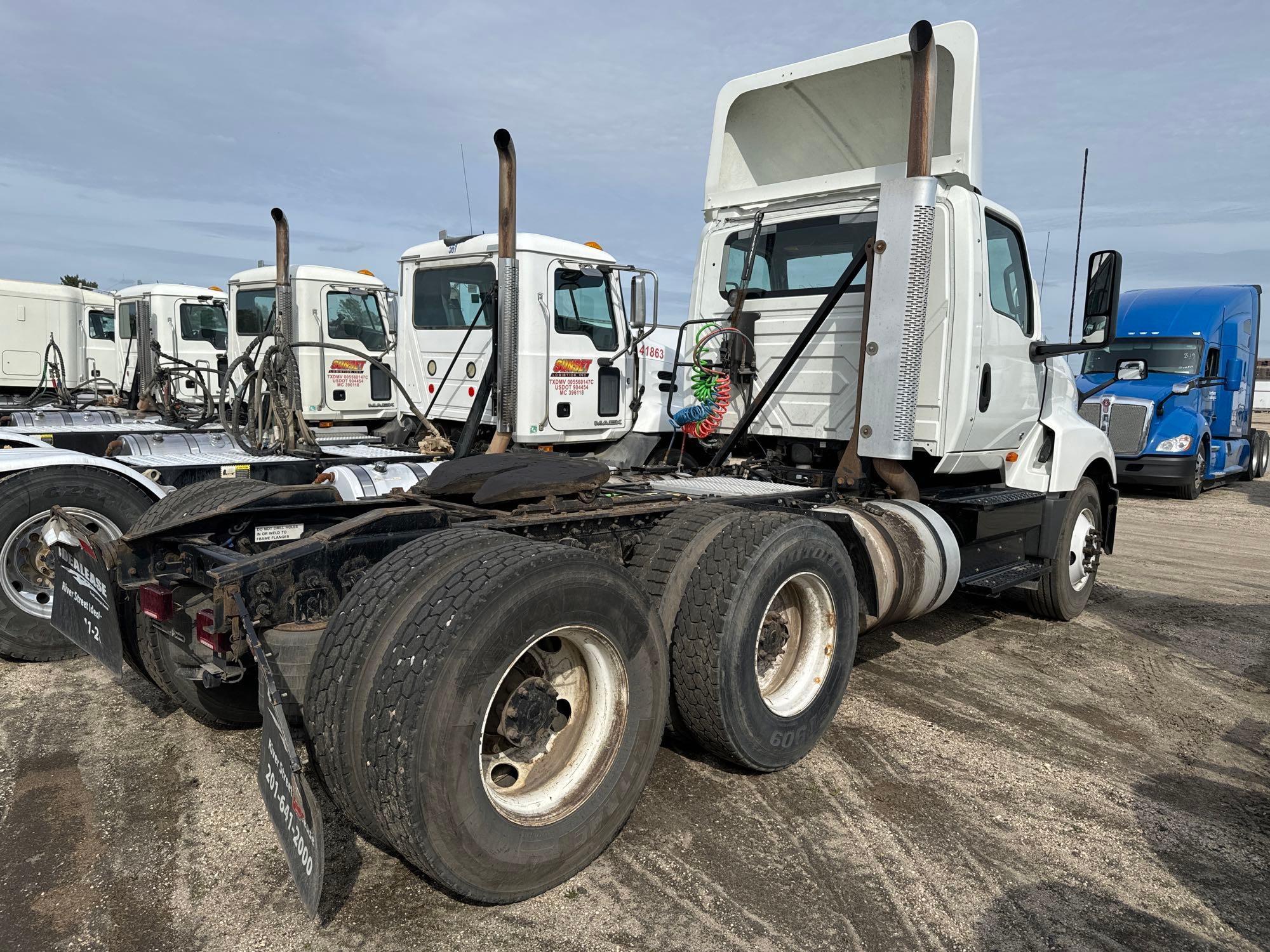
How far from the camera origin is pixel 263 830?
10.4ft

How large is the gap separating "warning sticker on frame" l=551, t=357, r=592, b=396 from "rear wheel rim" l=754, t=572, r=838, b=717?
427 cm

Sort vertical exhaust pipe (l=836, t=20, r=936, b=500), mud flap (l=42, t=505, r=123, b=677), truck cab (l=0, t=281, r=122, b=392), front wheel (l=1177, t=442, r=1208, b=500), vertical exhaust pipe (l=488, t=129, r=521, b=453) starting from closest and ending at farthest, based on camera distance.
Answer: mud flap (l=42, t=505, r=123, b=677)
vertical exhaust pipe (l=836, t=20, r=936, b=500)
vertical exhaust pipe (l=488, t=129, r=521, b=453)
front wheel (l=1177, t=442, r=1208, b=500)
truck cab (l=0, t=281, r=122, b=392)

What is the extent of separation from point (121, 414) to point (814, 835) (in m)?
11.5

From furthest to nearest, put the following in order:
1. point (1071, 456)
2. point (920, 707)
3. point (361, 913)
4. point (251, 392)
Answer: point (251, 392), point (1071, 456), point (920, 707), point (361, 913)

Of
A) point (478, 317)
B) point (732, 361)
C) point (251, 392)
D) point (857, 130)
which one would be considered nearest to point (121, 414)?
point (251, 392)

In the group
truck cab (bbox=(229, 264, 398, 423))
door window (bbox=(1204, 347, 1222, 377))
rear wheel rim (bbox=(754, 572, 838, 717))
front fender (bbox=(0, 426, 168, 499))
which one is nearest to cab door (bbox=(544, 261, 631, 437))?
truck cab (bbox=(229, 264, 398, 423))

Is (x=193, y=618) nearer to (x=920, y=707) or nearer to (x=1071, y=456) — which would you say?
(x=920, y=707)

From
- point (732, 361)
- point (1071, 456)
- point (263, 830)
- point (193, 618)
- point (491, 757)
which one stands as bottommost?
point (263, 830)

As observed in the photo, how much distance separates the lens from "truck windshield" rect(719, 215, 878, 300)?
219 inches

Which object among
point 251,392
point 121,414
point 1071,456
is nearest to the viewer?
point 1071,456

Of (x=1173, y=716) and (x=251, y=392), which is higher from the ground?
(x=251, y=392)

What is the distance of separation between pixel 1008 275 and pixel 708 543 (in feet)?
11.2

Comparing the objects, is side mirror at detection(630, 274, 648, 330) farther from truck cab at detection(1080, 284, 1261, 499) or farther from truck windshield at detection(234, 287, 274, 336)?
truck cab at detection(1080, 284, 1261, 499)

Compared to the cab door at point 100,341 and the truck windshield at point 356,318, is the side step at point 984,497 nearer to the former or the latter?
the truck windshield at point 356,318
